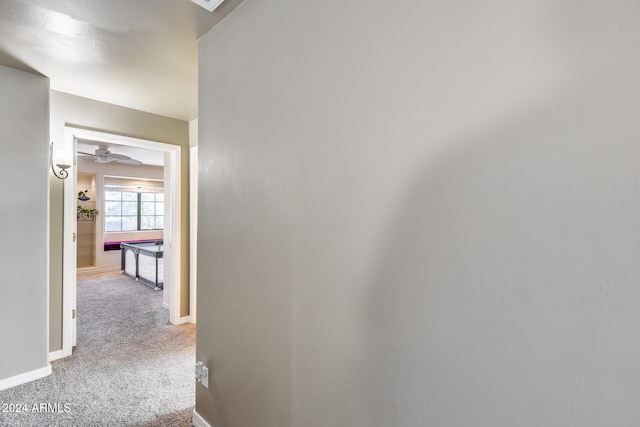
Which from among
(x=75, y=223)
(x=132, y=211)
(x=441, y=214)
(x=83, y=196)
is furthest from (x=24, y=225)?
(x=132, y=211)

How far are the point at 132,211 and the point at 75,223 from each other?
17.3ft

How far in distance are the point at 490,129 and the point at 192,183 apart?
346 centimetres

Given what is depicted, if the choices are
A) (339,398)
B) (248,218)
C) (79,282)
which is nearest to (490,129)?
(339,398)

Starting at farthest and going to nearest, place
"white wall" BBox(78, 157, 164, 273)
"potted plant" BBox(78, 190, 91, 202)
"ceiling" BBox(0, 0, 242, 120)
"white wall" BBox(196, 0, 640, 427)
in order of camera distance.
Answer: "potted plant" BBox(78, 190, 91, 202), "white wall" BBox(78, 157, 164, 273), "ceiling" BBox(0, 0, 242, 120), "white wall" BBox(196, 0, 640, 427)

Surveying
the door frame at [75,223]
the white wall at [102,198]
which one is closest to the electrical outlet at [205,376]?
the door frame at [75,223]

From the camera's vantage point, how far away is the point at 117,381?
7.80ft

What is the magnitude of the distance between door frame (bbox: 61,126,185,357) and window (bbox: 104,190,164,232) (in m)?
4.31

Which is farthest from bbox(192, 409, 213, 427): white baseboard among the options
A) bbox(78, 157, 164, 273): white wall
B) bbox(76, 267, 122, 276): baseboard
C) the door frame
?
bbox(78, 157, 164, 273): white wall

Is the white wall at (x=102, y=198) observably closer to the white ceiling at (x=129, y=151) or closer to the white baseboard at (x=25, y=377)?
the white ceiling at (x=129, y=151)

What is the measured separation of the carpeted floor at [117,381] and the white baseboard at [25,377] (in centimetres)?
5

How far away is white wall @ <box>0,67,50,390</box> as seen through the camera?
7.55ft

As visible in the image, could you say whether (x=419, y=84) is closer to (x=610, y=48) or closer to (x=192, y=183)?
(x=610, y=48)

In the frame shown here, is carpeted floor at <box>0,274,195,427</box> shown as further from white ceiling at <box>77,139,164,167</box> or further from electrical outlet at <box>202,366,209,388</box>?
white ceiling at <box>77,139,164,167</box>

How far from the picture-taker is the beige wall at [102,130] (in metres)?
2.72
